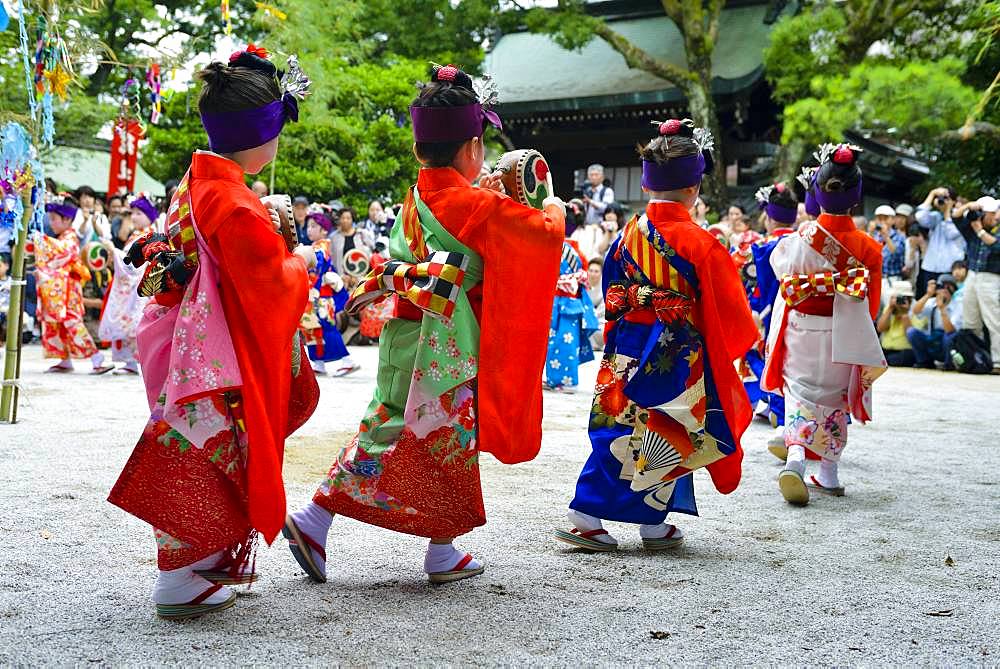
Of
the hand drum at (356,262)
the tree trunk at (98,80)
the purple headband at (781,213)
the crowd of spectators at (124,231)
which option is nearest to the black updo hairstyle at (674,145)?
the purple headband at (781,213)

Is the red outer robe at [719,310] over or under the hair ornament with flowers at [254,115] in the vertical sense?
under

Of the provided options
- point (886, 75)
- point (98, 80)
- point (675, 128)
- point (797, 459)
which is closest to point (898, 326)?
point (886, 75)

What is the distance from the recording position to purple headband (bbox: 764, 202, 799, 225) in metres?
6.56

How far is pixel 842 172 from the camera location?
493 cm

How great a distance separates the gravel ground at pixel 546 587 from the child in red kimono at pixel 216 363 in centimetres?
25

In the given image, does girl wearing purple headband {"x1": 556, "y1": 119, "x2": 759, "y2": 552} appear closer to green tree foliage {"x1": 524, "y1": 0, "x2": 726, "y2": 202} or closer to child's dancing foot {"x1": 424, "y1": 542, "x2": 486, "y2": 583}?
child's dancing foot {"x1": 424, "y1": 542, "x2": 486, "y2": 583}

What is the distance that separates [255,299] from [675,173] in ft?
6.32

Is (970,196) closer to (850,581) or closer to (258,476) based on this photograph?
(850,581)

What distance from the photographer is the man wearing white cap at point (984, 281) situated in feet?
38.5

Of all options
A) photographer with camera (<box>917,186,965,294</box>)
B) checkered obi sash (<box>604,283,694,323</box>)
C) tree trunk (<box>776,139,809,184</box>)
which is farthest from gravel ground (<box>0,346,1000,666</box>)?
tree trunk (<box>776,139,809,184</box>)

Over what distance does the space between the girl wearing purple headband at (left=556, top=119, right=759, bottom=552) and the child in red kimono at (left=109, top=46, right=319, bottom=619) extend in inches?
59.1

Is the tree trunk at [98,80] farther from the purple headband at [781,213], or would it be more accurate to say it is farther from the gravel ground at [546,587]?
the purple headband at [781,213]

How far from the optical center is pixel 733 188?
1762 centimetres

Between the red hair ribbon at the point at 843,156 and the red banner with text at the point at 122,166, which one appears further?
the red banner with text at the point at 122,166
